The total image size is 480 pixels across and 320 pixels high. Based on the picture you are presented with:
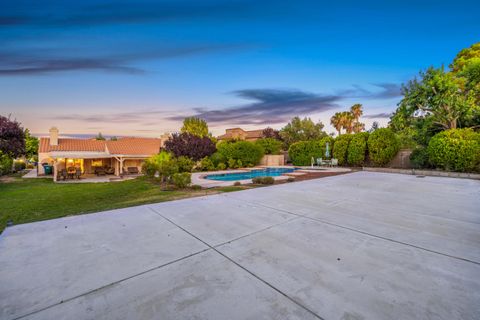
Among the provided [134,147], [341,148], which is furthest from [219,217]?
[134,147]

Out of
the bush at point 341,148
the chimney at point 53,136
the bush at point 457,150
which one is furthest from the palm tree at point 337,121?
the chimney at point 53,136

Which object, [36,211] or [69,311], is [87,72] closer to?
[36,211]

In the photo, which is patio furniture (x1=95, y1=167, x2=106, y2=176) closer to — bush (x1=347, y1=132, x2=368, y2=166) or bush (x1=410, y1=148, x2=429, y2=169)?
bush (x1=347, y1=132, x2=368, y2=166)

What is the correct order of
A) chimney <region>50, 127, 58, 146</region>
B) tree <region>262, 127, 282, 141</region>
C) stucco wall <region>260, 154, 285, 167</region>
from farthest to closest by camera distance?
tree <region>262, 127, 282, 141</region>, stucco wall <region>260, 154, 285, 167</region>, chimney <region>50, 127, 58, 146</region>

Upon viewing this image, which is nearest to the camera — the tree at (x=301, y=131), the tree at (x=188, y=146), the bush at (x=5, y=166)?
the tree at (x=188, y=146)

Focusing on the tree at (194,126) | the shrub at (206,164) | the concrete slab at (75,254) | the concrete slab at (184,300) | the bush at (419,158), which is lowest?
the concrete slab at (75,254)

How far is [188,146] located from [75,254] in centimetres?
1422

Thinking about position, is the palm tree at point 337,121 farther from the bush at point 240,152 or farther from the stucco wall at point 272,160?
the bush at point 240,152

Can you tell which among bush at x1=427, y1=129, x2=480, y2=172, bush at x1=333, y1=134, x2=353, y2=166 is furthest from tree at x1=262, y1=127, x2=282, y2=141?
bush at x1=427, y1=129, x2=480, y2=172

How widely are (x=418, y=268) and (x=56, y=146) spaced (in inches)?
968

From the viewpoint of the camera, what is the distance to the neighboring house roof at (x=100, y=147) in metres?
18.5

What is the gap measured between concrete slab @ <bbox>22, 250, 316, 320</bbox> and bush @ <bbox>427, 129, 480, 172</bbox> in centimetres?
1562

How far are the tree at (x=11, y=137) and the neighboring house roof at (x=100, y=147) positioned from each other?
14.3ft

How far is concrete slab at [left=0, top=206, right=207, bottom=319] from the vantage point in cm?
210
